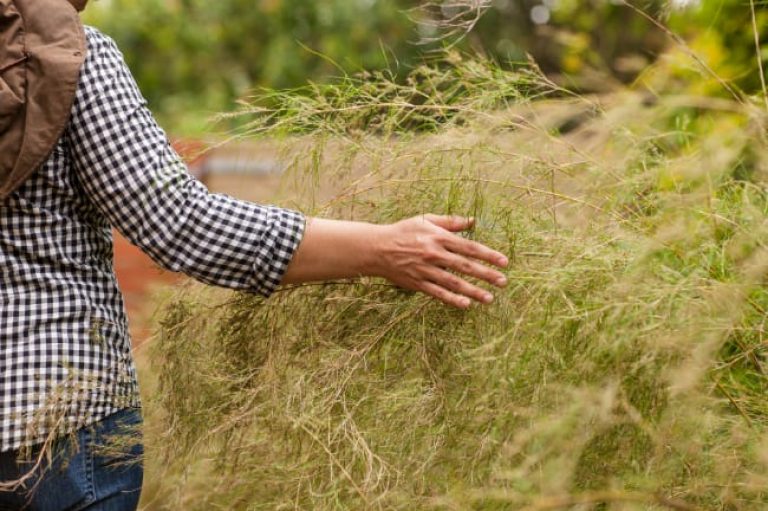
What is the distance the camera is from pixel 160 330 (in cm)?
233

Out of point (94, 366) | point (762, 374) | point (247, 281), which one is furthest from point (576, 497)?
point (94, 366)

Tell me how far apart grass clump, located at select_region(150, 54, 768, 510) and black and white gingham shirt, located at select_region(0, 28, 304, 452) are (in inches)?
12.6

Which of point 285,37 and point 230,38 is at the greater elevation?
point 285,37

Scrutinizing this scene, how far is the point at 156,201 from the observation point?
1763mm

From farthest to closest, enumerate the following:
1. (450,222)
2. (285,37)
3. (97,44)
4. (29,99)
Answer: (285,37) < (450,222) < (97,44) < (29,99)

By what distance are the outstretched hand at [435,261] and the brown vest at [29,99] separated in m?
0.54

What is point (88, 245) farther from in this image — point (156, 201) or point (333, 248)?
point (333, 248)

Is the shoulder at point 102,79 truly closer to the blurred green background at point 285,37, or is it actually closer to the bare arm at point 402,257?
the bare arm at point 402,257

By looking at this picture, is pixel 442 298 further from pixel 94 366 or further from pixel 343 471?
pixel 94 366

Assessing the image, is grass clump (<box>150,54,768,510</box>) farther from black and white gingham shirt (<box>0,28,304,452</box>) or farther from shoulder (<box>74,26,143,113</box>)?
shoulder (<box>74,26,143,113</box>)

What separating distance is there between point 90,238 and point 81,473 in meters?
0.38

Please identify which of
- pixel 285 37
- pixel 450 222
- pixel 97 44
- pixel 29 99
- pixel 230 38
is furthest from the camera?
pixel 230 38

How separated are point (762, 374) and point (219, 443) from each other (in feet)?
3.26

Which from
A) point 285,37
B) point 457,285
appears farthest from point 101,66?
point 285,37
